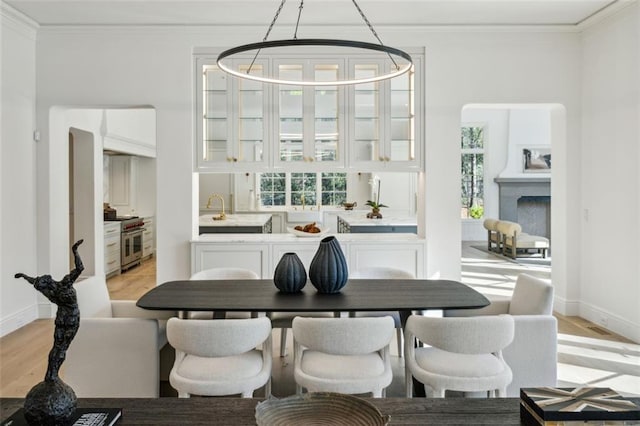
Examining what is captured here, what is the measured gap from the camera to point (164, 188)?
16.5 ft

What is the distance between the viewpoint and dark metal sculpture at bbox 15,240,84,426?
1143 millimetres

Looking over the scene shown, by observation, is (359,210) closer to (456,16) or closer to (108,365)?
(456,16)

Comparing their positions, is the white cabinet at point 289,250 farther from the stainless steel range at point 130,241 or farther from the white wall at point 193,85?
the stainless steel range at point 130,241

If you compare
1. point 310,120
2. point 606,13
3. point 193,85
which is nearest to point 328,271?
point 310,120

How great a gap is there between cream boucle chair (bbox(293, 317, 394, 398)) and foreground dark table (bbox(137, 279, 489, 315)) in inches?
14.7

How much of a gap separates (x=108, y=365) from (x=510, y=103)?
4.55 m

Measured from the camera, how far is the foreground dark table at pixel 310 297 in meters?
2.66

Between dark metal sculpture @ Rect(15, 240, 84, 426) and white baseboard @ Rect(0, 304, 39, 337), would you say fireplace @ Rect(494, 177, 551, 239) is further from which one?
dark metal sculpture @ Rect(15, 240, 84, 426)

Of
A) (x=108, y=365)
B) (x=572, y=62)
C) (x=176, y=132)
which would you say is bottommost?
(x=108, y=365)

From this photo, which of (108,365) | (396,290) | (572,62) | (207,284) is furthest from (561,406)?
(572,62)

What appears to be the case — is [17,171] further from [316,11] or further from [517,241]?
[517,241]

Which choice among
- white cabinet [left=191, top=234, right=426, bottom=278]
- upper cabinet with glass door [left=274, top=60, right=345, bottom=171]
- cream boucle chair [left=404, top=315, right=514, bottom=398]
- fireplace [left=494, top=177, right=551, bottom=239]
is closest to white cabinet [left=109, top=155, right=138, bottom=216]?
white cabinet [left=191, top=234, right=426, bottom=278]

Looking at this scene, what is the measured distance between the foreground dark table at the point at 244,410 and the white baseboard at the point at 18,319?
3.85 m

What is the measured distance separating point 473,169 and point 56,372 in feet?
39.6
